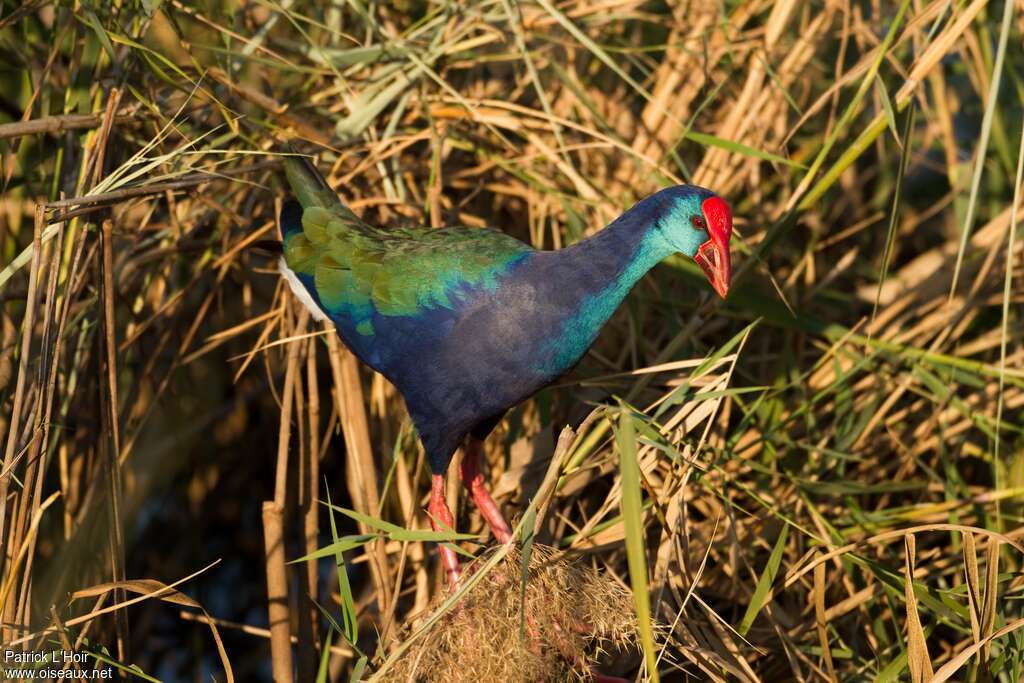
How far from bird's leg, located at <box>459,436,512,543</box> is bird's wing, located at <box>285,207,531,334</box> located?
0.34m

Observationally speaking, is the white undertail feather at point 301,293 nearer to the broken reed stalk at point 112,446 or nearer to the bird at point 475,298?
the bird at point 475,298

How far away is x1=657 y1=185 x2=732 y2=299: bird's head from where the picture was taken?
6.12 ft

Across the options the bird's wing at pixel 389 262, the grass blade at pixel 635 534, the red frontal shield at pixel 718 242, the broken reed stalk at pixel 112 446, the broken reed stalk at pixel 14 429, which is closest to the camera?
the grass blade at pixel 635 534

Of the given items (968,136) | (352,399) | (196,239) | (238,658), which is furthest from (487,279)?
(968,136)

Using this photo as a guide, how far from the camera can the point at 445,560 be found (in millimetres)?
1930

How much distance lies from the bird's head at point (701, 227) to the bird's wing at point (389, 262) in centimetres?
28

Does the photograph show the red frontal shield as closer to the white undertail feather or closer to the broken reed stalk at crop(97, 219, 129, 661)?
the white undertail feather

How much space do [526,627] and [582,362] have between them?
3.07ft

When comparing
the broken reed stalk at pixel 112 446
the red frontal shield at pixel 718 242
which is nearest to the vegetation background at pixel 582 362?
the broken reed stalk at pixel 112 446

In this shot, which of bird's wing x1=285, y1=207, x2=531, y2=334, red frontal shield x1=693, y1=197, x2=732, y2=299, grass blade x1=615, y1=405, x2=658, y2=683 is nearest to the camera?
grass blade x1=615, y1=405, x2=658, y2=683

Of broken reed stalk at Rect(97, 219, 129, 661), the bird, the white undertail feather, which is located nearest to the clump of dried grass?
the bird

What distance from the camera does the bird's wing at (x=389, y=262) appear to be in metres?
1.97

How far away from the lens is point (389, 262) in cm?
205

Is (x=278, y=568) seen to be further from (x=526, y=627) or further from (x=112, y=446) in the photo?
(x=526, y=627)
